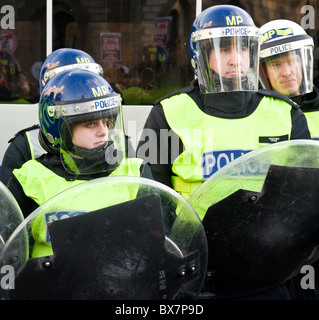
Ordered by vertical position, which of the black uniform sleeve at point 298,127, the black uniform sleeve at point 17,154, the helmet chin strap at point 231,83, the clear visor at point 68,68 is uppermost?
the helmet chin strap at point 231,83

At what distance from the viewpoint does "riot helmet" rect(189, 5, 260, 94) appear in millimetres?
3332

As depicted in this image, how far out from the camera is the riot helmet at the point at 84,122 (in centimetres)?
279

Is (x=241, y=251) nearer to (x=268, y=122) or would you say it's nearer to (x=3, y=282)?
(x=3, y=282)

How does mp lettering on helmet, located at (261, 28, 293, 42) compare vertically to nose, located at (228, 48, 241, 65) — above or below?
above

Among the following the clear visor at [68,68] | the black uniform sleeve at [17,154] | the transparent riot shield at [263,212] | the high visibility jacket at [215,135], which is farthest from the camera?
the clear visor at [68,68]

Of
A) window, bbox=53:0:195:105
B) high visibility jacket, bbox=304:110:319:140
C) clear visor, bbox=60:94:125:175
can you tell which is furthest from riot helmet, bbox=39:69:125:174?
window, bbox=53:0:195:105

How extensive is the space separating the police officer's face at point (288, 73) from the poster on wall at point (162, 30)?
2260 mm

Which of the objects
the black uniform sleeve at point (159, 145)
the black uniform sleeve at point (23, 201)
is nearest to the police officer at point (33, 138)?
the black uniform sleeve at point (23, 201)

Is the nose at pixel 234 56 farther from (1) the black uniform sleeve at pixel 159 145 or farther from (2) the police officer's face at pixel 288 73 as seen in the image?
(2) the police officer's face at pixel 288 73

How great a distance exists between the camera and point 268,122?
10.3 ft

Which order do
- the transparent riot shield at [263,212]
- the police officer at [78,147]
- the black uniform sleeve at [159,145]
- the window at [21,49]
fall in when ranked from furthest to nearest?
1. the window at [21,49]
2. the black uniform sleeve at [159,145]
3. the police officer at [78,147]
4. the transparent riot shield at [263,212]

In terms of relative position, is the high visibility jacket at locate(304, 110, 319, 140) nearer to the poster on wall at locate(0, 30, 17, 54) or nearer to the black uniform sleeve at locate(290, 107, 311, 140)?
the black uniform sleeve at locate(290, 107, 311, 140)

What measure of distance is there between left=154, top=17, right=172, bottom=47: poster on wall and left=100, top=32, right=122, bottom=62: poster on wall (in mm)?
338
